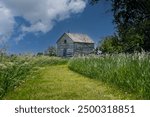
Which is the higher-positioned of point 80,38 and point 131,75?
point 80,38

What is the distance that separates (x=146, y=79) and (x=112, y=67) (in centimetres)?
496

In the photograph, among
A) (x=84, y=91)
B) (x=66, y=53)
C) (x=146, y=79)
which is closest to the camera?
(x=146, y=79)

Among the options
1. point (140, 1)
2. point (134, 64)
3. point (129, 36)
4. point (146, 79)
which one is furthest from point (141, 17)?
point (146, 79)

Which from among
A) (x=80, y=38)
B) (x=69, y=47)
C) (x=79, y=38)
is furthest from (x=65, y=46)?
(x=80, y=38)

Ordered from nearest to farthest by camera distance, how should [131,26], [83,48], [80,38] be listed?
1. [131,26]
2. [83,48]
3. [80,38]

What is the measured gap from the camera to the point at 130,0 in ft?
105

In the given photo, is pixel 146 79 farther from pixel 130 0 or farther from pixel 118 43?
pixel 130 0

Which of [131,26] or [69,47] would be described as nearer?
[131,26]

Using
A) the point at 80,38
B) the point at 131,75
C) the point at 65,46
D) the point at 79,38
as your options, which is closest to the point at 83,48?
the point at 79,38

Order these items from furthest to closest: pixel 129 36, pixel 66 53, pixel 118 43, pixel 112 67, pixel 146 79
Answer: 1. pixel 66 53
2. pixel 118 43
3. pixel 129 36
4. pixel 112 67
5. pixel 146 79

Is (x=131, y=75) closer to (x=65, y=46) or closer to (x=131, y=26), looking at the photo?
(x=131, y=26)

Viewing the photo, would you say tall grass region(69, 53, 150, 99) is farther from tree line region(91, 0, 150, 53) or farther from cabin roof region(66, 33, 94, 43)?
cabin roof region(66, 33, 94, 43)

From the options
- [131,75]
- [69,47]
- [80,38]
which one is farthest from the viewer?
[80,38]

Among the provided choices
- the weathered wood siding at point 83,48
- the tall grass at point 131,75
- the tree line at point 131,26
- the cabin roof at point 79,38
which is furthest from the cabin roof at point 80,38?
the tall grass at point 131,75
